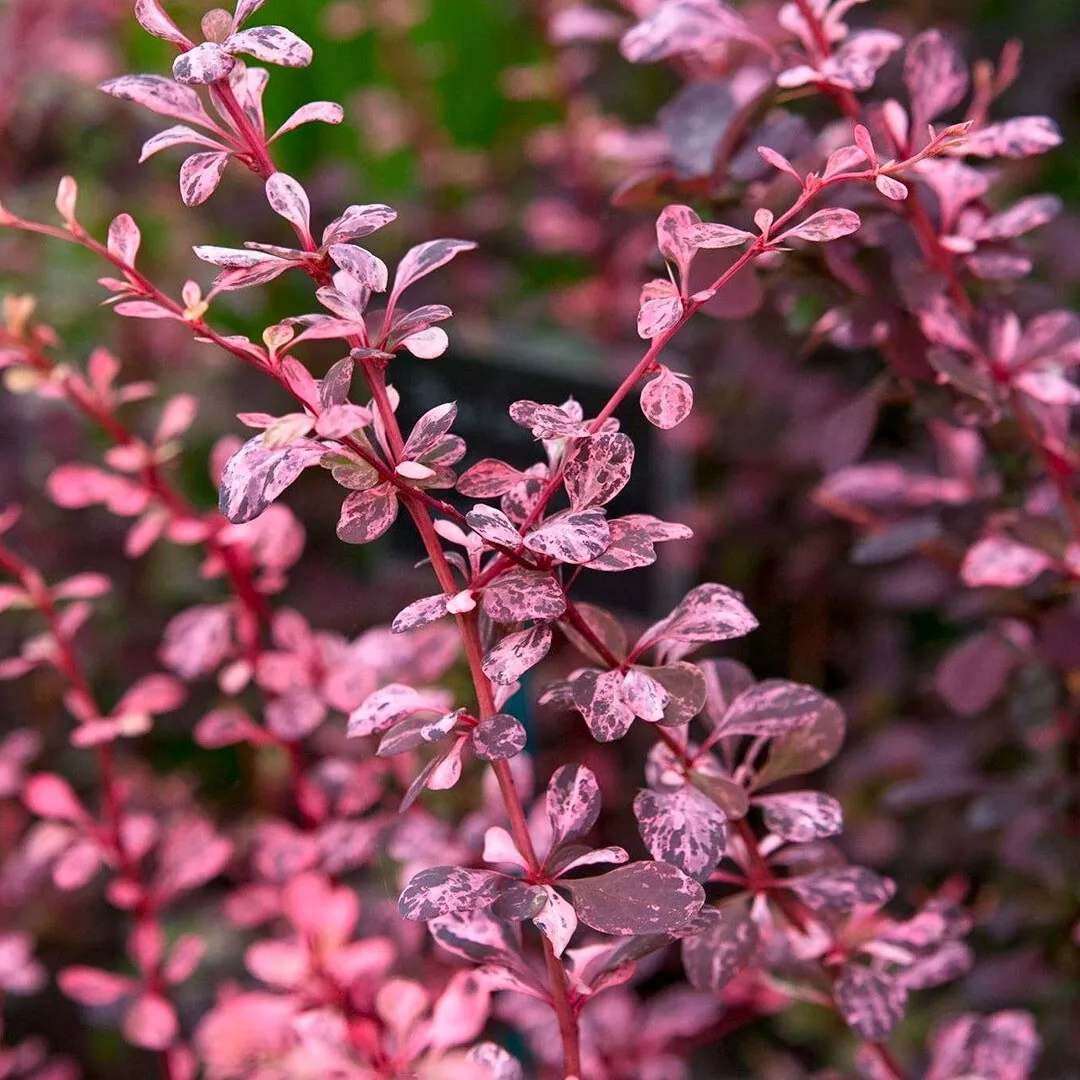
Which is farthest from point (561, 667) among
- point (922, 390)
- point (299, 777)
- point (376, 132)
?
point (376, 132)

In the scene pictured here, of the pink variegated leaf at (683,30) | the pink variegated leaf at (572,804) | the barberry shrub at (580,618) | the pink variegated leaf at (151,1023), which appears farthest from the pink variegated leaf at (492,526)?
the pink variegated leaf at (151,1023)

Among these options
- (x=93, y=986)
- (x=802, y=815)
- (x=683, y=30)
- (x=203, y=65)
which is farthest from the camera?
(x=93, y=986)

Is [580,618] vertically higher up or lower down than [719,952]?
higher up

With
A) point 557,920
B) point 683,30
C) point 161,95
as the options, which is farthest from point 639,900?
point 683,30

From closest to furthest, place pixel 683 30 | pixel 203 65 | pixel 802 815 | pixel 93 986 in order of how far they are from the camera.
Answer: pixel 203 65 < pixel 802 815 < pixel 683 30 < pixel 93 986

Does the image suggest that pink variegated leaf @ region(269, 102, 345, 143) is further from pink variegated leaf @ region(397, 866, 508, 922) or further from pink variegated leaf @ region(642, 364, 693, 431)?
pink variegated leaf @ region(397, 866, 508, 922)

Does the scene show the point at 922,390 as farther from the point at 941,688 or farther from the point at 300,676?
the point at 300,676

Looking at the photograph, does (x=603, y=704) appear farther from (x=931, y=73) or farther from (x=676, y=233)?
(x=931, y=73)
